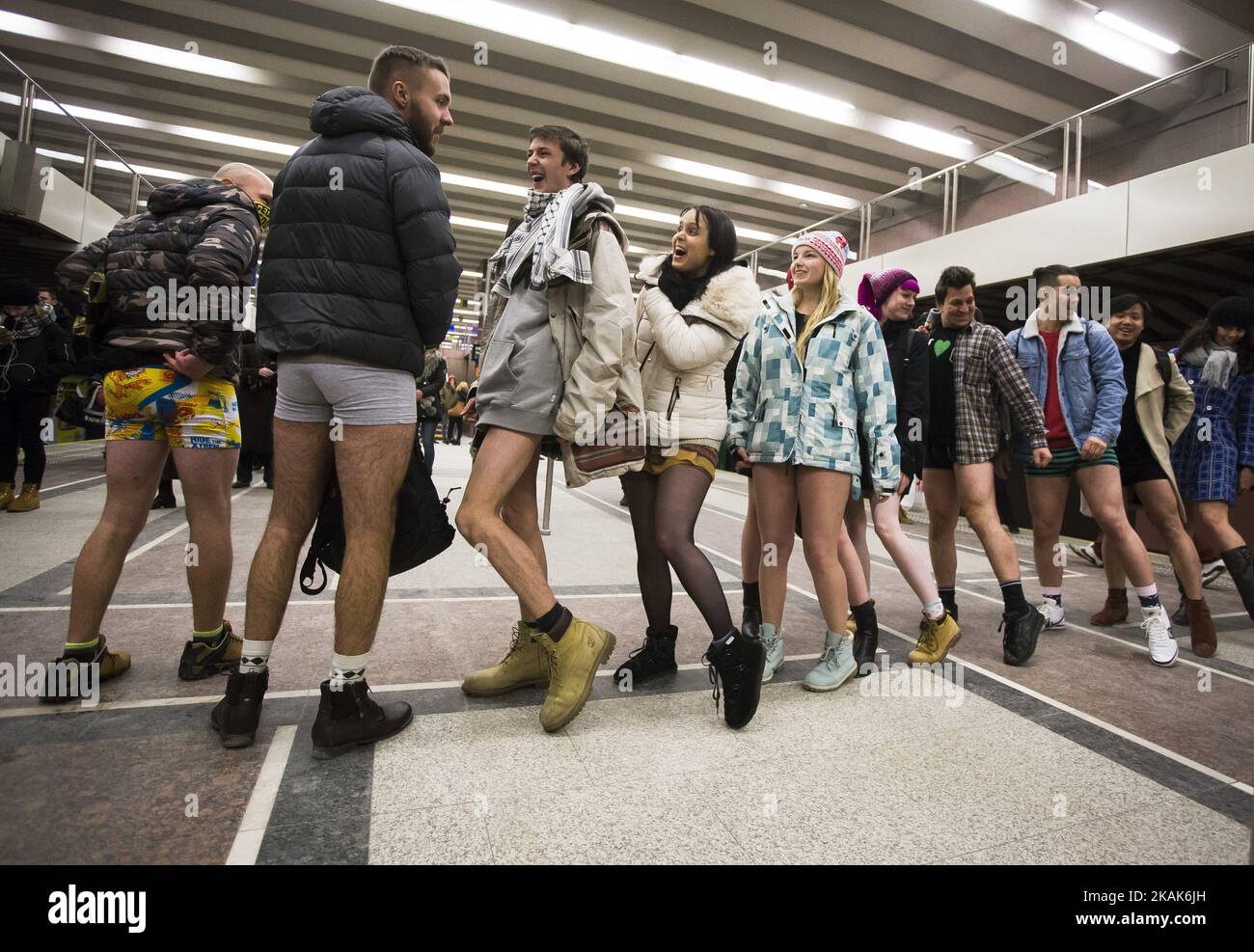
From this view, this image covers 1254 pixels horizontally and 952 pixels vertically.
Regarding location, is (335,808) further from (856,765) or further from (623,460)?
(856,765)

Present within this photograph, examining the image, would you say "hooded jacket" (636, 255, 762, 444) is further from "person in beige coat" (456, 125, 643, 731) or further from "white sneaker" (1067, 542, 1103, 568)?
"white sneaker" (1067, 542, 1103, 568)

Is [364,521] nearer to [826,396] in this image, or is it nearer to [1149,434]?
[826,396]

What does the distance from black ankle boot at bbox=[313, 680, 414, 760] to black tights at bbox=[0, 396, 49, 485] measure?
533 cm

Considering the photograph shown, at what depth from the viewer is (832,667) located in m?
2.57

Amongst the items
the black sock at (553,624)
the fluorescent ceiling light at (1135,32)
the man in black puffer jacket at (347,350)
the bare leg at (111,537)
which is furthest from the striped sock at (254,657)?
the fluorescent ceiling light at (1135,32)

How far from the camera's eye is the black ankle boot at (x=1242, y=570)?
11.6 ft

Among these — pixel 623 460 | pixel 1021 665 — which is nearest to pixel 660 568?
pixel 623 460

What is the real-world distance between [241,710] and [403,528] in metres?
0.66

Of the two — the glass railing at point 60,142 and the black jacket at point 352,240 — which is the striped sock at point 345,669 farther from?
the glass railing at point 60,142

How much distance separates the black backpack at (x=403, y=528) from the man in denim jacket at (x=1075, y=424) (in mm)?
3059

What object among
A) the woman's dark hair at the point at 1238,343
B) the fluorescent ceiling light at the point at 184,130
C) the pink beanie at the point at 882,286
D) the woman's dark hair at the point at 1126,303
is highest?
the fluorescent ceiling light at the point at 184,130

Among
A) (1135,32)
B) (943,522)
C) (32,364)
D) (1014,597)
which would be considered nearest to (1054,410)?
(943,522)

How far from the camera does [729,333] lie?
7.60 ft

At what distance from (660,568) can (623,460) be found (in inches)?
21.6
